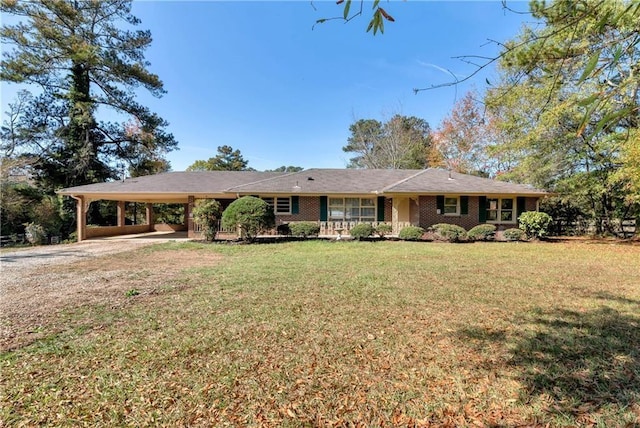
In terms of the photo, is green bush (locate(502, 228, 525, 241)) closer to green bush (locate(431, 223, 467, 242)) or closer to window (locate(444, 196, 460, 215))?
green bush (locate(431, 223, 467, 242))

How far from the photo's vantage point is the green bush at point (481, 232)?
A: 14578 millimetres

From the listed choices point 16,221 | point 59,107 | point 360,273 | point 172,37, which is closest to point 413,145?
point 172,37

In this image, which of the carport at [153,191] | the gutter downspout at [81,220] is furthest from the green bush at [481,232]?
the gutter downspout at [81,220]

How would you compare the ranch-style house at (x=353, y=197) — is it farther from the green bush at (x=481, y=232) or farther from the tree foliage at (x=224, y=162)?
the tree foliage at (x=224, y=162)

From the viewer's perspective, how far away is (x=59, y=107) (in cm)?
2088

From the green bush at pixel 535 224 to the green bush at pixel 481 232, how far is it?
174cm

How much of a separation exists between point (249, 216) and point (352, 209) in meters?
6.53

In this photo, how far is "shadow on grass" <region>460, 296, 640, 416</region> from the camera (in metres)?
2.69

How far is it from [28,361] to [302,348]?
2.98 meters

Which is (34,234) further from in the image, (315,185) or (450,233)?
(450,233)

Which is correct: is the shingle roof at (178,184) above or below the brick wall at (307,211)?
above

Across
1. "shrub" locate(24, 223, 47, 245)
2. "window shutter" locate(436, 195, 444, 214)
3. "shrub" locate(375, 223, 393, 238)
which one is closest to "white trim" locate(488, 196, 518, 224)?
"window shutter" locate(436, 195, 444, 214)

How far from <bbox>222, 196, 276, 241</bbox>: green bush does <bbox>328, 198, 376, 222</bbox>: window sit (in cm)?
468

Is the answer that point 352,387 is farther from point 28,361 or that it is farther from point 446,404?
point 28,361
